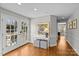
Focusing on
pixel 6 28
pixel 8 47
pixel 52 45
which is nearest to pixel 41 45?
pixel 52 45

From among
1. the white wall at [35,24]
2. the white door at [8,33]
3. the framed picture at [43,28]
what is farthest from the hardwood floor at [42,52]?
the framed picture at [43,28]

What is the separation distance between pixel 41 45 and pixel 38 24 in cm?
205

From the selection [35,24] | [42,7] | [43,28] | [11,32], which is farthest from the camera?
[35,24]

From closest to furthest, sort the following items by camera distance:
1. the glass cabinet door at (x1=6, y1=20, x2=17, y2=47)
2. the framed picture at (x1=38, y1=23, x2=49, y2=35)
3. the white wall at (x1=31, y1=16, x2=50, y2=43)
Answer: the glass cabinet door at (x1=6, y1=20, x2=17, y2=47) < the white wall at (x1=31, y1=16, x2=50, y2=43) < the framed picture at (x1=38, y1=23, x2=49, y2=35)

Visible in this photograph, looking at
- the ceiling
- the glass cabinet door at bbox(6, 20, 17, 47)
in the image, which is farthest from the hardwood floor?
the ceiling

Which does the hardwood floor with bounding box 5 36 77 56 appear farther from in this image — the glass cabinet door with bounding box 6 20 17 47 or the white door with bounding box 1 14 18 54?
the glass cabinet door with bounding box 6 20 17 47

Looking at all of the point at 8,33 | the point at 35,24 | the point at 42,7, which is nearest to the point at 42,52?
the point at 8,33

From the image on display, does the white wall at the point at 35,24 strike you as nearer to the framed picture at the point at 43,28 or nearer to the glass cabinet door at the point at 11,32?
the framed picture at the point at 43,28

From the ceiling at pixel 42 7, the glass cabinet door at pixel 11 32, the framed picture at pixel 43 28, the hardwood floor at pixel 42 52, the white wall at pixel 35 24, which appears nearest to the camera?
the ceiling at pixel 42 7

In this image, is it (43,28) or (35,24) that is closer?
(43,28)

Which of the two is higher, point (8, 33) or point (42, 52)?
point (8, 33)

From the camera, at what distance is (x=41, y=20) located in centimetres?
620

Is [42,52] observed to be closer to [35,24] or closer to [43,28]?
[43,28]

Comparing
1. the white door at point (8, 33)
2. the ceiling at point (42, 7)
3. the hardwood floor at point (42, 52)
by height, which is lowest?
the hardwood floor at point (42, 52)
